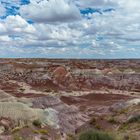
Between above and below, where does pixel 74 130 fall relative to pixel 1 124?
below

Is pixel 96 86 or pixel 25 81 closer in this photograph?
pixel 96 86

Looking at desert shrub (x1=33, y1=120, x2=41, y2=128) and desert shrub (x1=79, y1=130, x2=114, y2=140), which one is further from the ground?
desert shrub (x1=79, y1=130, x2=114, y2=140)

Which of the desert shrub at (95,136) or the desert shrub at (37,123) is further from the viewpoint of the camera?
the desert shrub at (37,123)

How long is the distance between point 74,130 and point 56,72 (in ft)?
164

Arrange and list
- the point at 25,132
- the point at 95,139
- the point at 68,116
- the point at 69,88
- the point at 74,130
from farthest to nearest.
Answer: the point at 69,88, the point at 68,116, the point at 74,130, the point at 25,132, the point at 95,139

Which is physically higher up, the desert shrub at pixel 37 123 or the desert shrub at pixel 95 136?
the desert shrub at pixel 95 136

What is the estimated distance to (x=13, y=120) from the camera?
2364cm

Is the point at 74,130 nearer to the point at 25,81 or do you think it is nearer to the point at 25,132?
the point at 25,132

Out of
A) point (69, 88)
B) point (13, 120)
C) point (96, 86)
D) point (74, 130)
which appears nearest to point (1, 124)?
Result: point (13, 120)

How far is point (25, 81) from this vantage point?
81.3 m

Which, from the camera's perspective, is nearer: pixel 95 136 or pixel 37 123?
pixel 95 136

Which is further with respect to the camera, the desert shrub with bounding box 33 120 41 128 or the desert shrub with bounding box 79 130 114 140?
the desert shrub with bounding box 33 120 41 128

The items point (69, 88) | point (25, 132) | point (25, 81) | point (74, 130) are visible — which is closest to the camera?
point (25, 132)

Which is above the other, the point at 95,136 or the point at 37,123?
the point at 95,136
